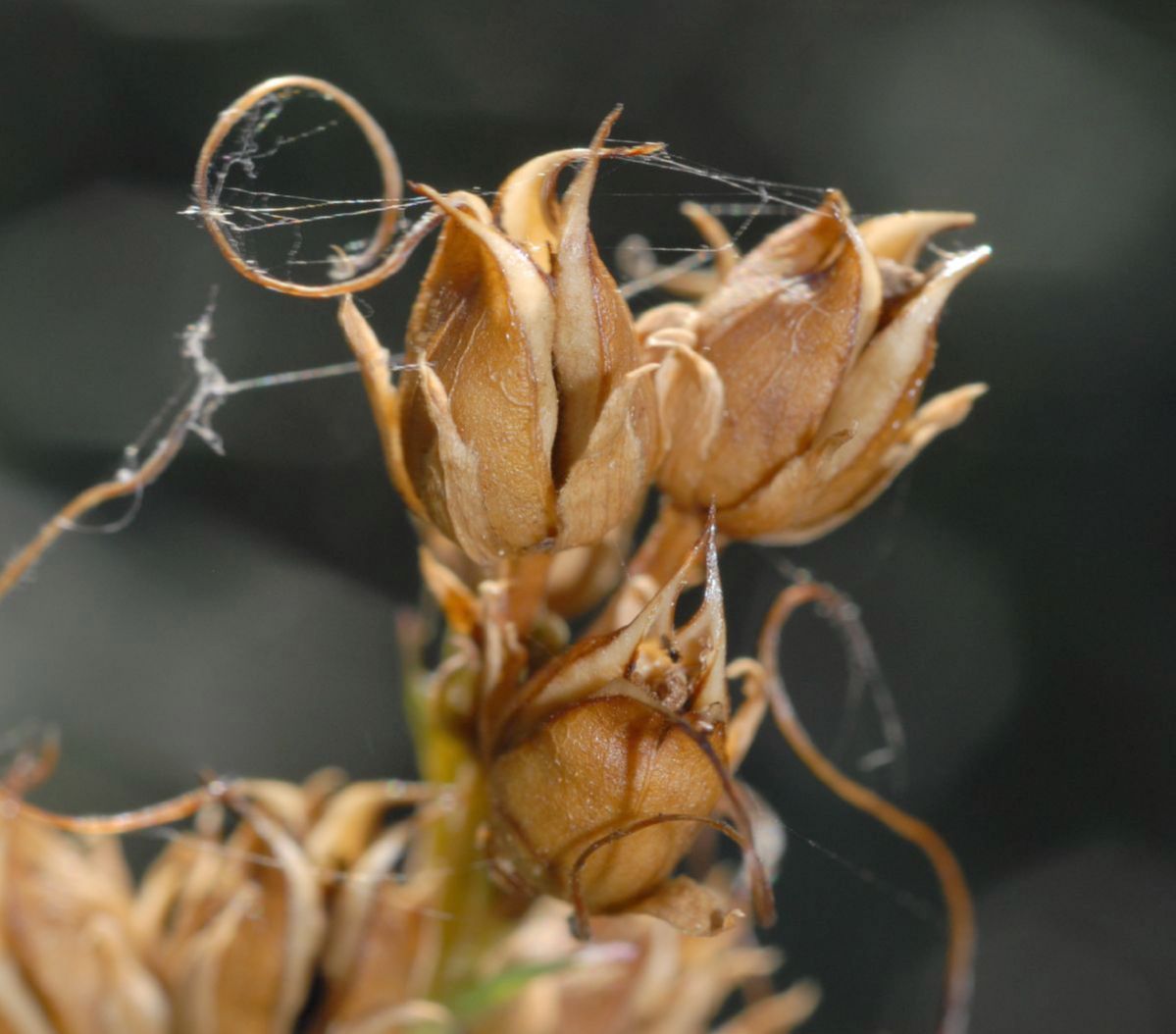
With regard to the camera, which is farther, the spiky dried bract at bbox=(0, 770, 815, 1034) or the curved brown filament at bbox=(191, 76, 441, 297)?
the spiky dried bract at bbox=(0, 770, 815, 1034)

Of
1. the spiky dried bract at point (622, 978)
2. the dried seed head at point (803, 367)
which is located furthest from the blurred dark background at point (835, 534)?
the dried seed head at point (803, 367)

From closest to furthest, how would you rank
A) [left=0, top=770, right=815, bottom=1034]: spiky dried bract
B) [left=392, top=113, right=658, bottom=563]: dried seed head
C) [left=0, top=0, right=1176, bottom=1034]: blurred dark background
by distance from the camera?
[left=392, top=113, right=658, bottom=563]: dried seed head → [left=0, top=770, right=815, bottom=1034]: spiky dried bract → [left=0, top=0, right=1176, bottom=1034]: blurred dark background

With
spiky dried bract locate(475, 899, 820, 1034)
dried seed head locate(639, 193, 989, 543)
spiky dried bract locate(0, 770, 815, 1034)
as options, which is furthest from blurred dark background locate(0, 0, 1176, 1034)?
dried seed head locate(639, 193, 989, 543)

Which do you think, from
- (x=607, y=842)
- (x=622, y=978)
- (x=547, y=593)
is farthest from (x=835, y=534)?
(x=607, y=842)

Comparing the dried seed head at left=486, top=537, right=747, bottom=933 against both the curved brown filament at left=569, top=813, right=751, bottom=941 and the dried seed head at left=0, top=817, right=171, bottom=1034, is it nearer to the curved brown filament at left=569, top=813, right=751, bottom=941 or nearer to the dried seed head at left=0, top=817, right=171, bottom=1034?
the curved brown filament at left=569, top=813, right=751, bottom=941

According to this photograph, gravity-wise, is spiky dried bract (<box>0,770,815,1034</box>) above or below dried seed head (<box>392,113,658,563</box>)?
below

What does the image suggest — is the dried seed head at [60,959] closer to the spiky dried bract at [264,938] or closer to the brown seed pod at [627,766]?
the spiky dried bract at [264,938]

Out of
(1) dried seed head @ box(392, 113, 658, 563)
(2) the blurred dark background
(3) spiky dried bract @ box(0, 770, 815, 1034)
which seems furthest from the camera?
(2) the blurred dark background

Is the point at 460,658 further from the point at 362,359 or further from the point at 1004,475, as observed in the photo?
the point at 1004,475
